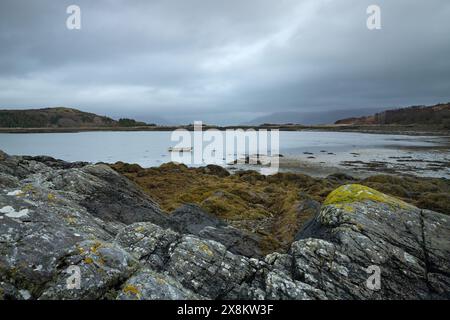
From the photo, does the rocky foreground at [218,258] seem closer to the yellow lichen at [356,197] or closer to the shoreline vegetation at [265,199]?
the yellow lichen at [356,197]

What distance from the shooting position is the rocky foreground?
262 inches

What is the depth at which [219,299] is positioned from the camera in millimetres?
8102

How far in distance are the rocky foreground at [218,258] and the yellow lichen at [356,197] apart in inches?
1.5

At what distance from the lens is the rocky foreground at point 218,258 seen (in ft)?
21.8

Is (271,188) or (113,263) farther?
(271,188)

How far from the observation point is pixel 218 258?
915 centimetres

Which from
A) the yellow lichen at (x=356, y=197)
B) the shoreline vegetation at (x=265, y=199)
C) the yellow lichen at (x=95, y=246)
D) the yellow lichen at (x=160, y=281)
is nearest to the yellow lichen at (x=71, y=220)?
the yellow lichen at (x=95, y=246)

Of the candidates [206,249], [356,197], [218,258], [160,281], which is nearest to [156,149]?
[356,197]

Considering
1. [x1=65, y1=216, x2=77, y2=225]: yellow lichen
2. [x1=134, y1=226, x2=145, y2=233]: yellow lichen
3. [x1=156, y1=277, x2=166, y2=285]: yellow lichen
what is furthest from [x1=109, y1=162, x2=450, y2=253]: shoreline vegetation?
[x1=65, y1=216, x2=77, y2=225]: yellow lichen

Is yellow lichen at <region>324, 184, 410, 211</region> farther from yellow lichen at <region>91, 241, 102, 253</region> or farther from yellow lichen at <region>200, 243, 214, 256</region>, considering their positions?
yellow lichen at <region>91, 241, 102, 253</region>

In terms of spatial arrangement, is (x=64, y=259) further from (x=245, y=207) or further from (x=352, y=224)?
(x=245, y=207)

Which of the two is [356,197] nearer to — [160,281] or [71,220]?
[160,281]
